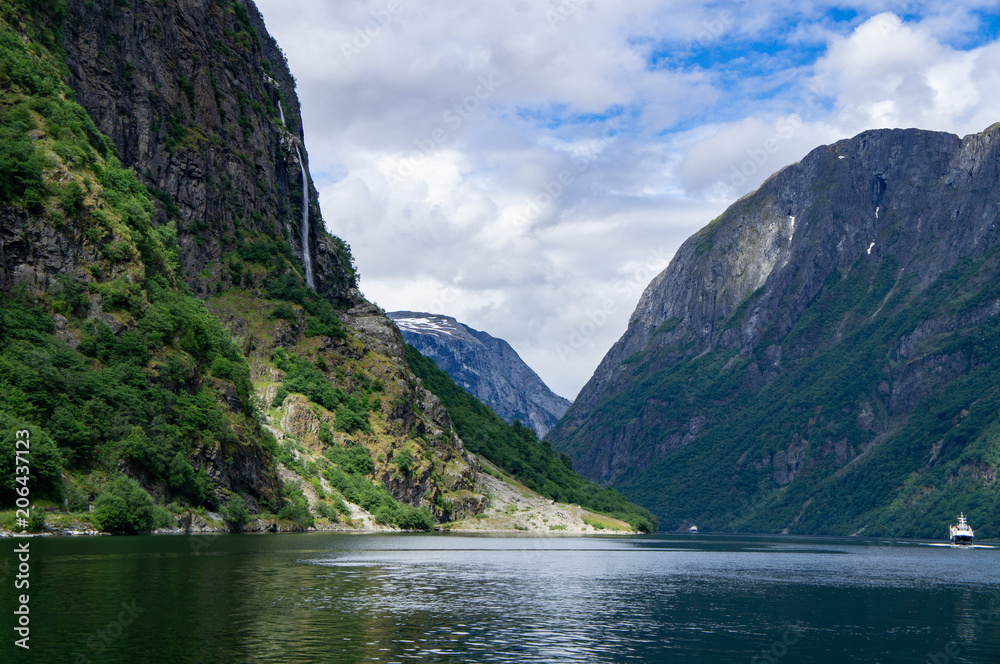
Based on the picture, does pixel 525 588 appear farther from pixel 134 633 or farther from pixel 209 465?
pixel 209 465

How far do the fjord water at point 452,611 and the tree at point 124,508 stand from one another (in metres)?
8.39

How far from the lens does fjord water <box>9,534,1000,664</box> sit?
48875 mm

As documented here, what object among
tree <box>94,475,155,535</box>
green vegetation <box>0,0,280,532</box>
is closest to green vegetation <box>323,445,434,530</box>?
green vegetation <box>0,0,280,532</box>

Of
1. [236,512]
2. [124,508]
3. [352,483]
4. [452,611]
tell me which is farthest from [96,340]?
[452,611]

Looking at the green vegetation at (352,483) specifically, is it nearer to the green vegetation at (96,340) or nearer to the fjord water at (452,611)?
the green vegetation at (96,340)

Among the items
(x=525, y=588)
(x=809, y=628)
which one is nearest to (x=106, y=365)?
(x=525, y=588)

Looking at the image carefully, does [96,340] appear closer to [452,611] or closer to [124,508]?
[124,508]

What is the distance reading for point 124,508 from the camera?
116m

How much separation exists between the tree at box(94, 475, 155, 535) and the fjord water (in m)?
8.39

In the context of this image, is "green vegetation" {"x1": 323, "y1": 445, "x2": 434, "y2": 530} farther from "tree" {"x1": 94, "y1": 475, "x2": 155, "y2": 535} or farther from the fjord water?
the fjord water

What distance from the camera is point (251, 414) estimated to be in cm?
17125

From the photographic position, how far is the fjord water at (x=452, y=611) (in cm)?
4888

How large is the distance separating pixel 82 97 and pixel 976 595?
7152 inches

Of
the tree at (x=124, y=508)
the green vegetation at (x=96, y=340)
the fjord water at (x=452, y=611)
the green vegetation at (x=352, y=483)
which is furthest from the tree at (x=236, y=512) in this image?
the green vegetation at (x=352, y=483)
